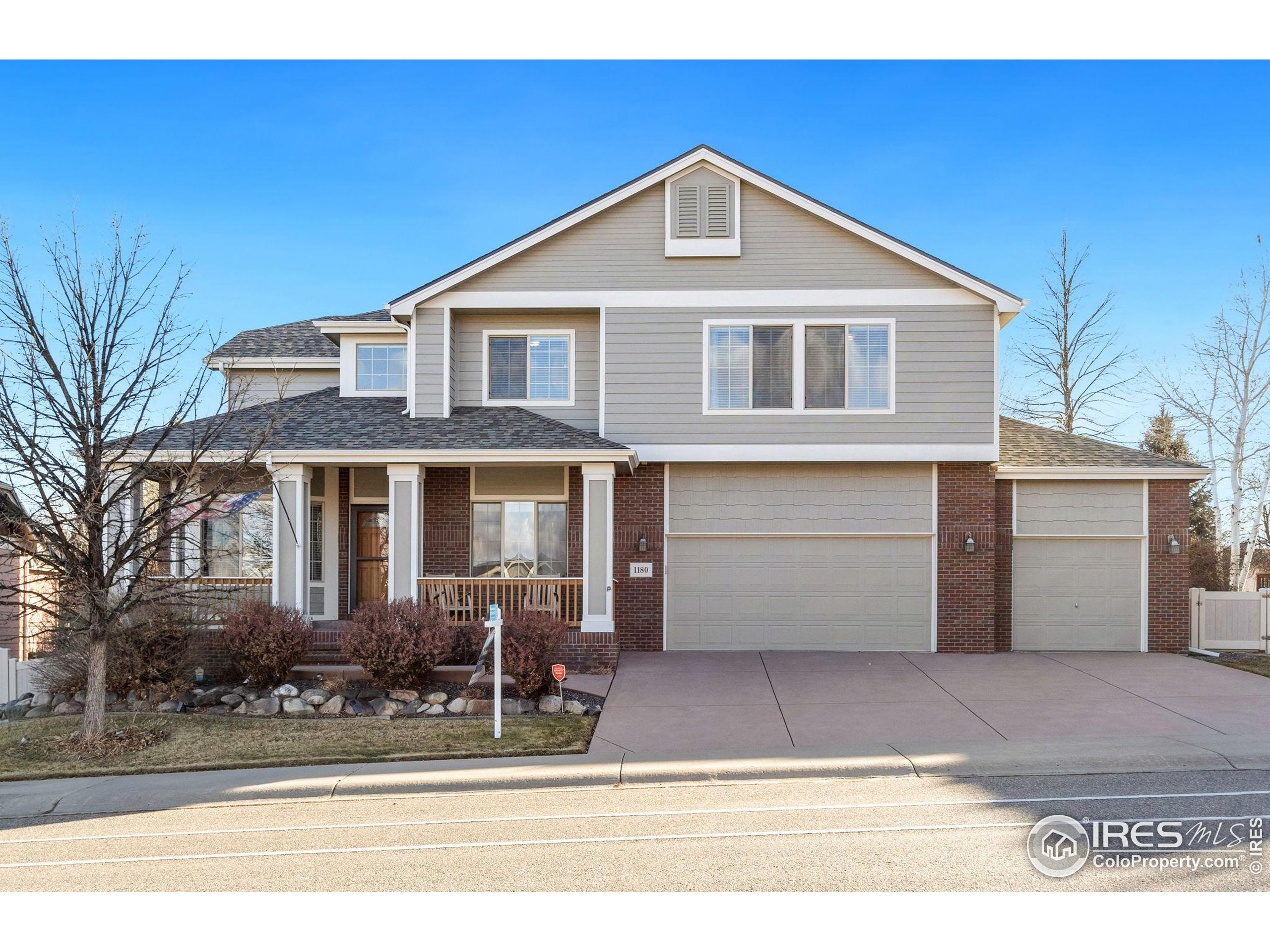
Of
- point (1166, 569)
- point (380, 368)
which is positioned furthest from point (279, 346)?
point (1166, 569)

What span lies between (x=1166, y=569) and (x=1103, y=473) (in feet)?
7.05

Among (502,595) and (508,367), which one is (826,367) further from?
(502,595)

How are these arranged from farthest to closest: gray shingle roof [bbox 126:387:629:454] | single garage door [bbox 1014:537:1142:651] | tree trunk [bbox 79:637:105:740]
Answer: single garage door [bbox 1014:537:1142:651] → gray shingle roof [bbox 126:387:629:454] → tree trunk [bbox 79:637:105:740]

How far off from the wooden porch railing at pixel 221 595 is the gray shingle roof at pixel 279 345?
17.2 feet

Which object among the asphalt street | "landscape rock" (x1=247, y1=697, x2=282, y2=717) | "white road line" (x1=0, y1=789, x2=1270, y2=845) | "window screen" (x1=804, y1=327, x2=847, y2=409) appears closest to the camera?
the asphalt street

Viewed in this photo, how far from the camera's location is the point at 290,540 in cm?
1341

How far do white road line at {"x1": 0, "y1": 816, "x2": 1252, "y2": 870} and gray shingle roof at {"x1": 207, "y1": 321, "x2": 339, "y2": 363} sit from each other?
40.5 ft

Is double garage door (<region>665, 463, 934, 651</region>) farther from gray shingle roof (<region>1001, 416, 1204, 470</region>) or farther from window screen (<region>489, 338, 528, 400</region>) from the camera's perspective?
window screen (<region>489, 338, 528, 400</region>)

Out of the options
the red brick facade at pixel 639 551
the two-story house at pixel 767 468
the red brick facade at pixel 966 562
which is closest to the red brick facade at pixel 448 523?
the two-story house at pixel 767 468

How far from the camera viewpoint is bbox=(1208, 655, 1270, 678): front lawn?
13297mm

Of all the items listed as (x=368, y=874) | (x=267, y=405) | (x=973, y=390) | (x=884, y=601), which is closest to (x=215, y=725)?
(x=368, y=874)

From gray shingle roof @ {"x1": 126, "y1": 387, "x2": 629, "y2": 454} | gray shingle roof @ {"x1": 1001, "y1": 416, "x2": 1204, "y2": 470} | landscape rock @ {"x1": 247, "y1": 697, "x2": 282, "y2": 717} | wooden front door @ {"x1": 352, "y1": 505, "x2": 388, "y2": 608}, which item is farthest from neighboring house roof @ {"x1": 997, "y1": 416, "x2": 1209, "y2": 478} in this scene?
landscape rock @ {"x1": 247, "y1": 697, "x2": 282, "y2": 717}

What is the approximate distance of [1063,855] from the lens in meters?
5.67

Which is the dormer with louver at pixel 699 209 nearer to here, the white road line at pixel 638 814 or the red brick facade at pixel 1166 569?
the red brick facade at pixel 1166 569
